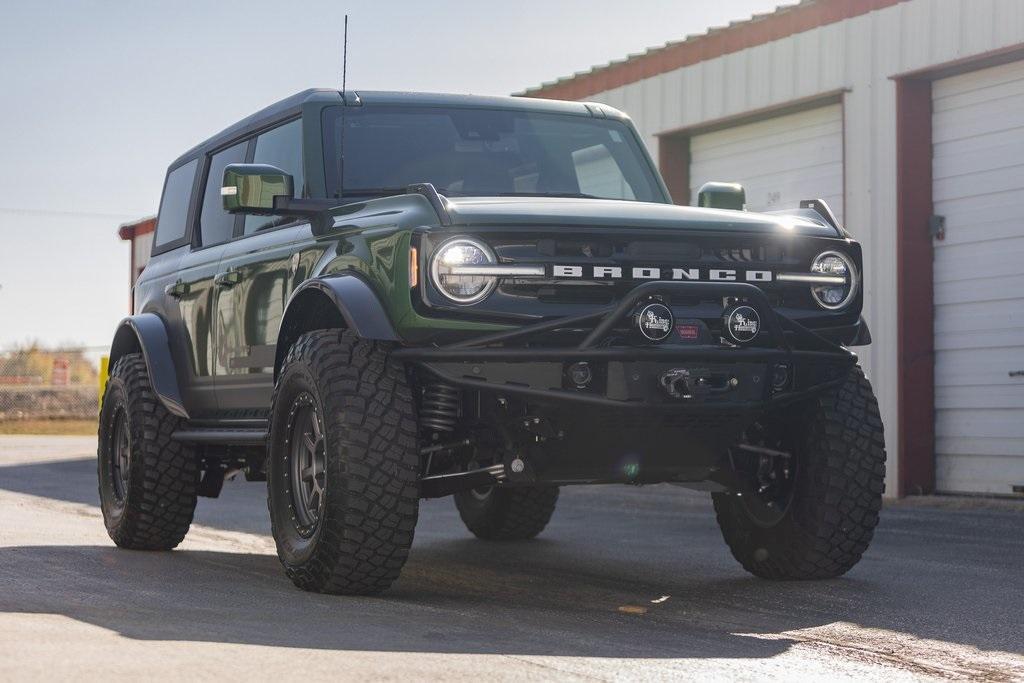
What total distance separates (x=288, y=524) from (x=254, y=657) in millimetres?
1905

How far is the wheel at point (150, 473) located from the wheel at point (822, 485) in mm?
3079

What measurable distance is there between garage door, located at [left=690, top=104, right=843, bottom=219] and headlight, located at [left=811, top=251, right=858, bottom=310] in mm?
7870

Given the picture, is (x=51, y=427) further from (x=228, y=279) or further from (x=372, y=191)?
(x=372, y=191)

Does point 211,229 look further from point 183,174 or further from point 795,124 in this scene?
point 795,124

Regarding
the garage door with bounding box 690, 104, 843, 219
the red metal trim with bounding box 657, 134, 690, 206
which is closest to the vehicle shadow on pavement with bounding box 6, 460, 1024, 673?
the garage door with bounding box 690, 104, 843, 219

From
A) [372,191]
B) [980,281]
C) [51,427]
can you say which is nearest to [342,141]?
[372,191]

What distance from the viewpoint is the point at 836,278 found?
653cm

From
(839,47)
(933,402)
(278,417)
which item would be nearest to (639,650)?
(278,417)

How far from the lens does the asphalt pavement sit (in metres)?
4.70

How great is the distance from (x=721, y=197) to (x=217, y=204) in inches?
107

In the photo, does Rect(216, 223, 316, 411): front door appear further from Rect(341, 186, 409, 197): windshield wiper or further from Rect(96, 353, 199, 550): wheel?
Rect(96, 353, 199, 550): wheel

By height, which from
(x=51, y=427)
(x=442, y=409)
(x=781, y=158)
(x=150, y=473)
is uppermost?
(x=781, y=158)

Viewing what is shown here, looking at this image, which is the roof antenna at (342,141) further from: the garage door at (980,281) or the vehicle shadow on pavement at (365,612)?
the garage door at (980,281)

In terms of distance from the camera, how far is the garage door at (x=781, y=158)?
1447 cm
